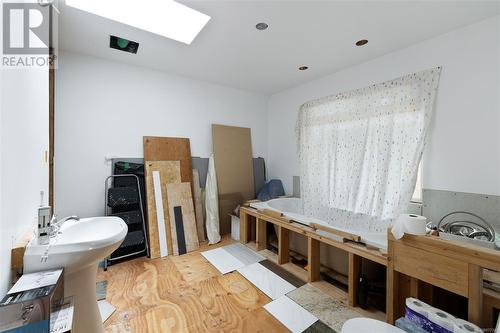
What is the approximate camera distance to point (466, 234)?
174cm

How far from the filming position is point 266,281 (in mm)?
2223

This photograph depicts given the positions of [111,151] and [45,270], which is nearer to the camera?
[45,270]

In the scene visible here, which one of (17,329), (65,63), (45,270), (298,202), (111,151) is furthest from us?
(298,202)

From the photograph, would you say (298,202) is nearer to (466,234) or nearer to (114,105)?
(466,234)

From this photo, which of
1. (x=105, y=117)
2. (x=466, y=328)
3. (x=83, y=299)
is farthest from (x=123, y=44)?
(x=466, y=328)

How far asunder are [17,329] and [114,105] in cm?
262

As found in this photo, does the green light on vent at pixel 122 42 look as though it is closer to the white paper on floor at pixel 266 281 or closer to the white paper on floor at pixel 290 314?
the white paper on floor at pixel 266 281

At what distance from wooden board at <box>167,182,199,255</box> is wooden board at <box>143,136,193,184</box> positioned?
19cm

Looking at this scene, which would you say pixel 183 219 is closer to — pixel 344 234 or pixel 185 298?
pixel 185 298

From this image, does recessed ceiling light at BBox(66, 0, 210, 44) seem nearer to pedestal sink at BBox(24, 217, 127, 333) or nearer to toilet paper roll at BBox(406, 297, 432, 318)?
pedestal sink at BBox(24, 217, 127, 333)

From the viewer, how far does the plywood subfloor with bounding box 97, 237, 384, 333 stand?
164 cm

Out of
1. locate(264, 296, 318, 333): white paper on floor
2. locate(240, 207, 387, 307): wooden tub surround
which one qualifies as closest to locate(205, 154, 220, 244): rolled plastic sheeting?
locate(240, 207, 387, 307): wooden tub surround

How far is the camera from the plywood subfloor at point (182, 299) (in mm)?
1634

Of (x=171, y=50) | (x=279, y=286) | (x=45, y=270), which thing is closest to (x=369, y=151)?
(x=279, y=286)
